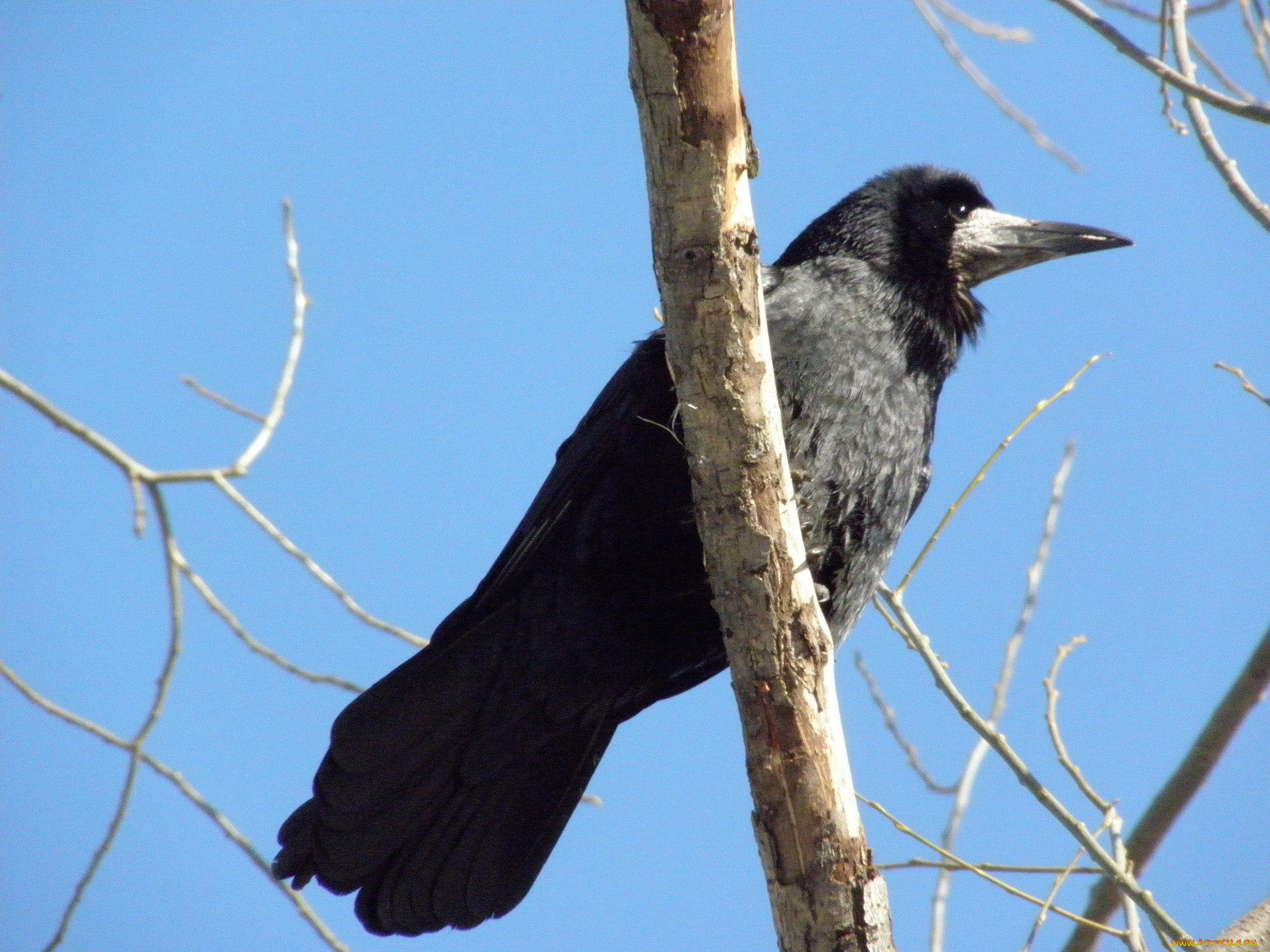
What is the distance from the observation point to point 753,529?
109 inches

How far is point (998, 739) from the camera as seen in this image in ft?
10.3

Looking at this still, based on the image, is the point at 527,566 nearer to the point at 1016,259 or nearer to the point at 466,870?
the point at 466,870

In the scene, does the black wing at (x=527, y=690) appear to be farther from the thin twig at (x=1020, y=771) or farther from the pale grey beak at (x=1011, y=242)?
the pale grey beak at (x=1011, y=242)

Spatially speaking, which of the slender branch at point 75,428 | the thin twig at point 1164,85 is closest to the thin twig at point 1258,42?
the thin twig at point 1164,85

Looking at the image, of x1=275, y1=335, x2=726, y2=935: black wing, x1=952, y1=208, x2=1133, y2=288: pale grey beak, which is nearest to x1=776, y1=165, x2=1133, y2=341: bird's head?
x1=952, y1=208, x2=1133, y2=288: pale grey beak

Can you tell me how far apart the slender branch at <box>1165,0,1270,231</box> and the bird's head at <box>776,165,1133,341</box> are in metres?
1.15

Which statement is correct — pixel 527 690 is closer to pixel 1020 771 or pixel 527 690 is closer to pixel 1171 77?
pixel 1020 771

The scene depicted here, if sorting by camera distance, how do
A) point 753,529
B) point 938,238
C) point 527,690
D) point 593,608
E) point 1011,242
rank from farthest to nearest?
point 1011,242 < point 938,238 < point 527,690 < point 593,608 < point 753,529

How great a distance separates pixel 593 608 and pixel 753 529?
3.39 feet

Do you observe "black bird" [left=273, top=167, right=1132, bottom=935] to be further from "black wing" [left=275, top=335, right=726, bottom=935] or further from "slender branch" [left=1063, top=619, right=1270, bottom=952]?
"slender branch" [left=1063, top=619, right=1270, bottom=952]

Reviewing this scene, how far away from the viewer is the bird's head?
164 inches

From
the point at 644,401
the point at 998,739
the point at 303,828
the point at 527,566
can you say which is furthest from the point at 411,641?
the point at 998,739

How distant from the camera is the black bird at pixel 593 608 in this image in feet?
11.6

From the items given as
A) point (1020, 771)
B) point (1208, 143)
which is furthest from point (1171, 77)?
point (1020, 771)
